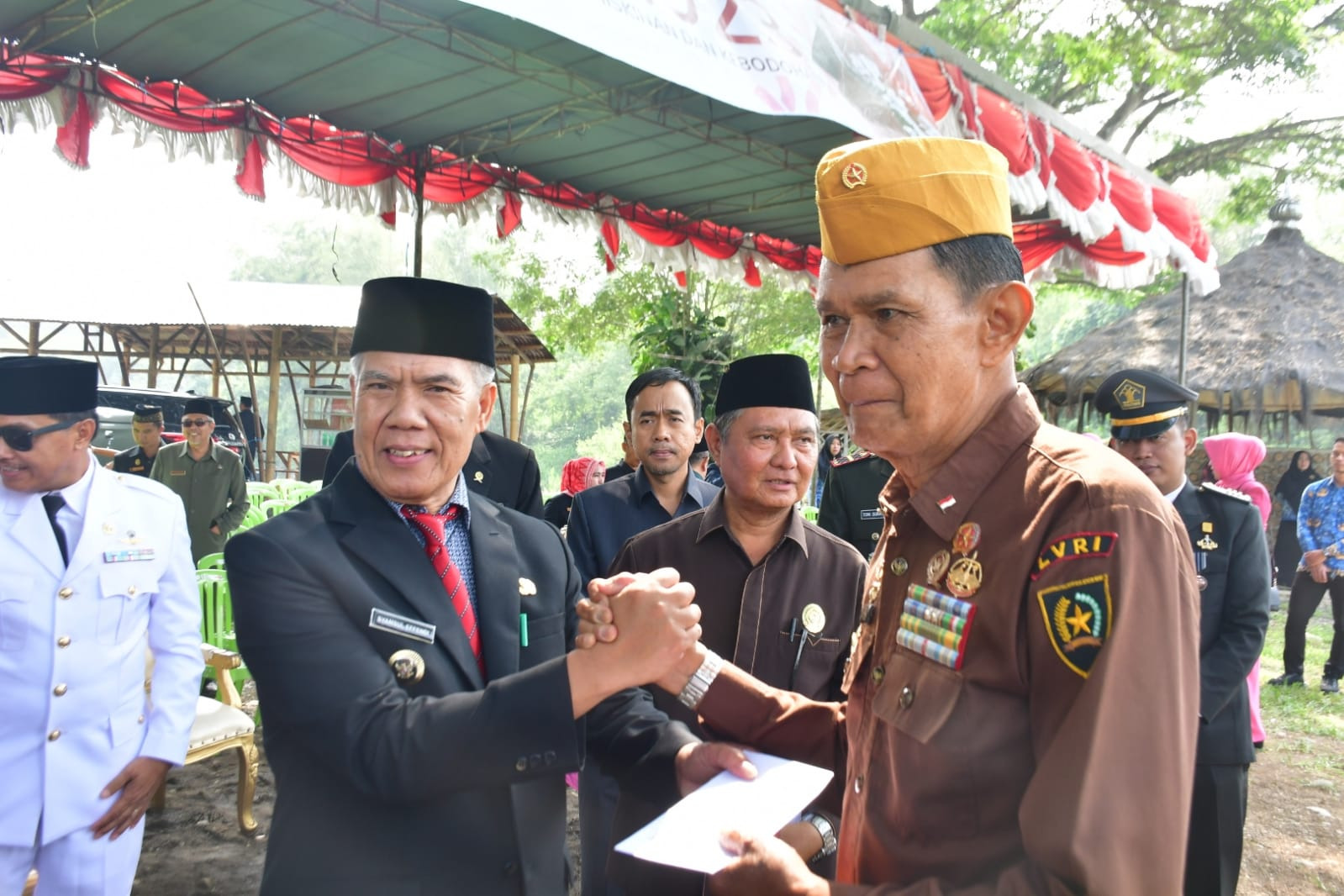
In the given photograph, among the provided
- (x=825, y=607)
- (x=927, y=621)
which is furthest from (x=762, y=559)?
(x=927, y=621)

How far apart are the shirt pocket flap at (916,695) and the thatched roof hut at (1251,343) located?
15128mm

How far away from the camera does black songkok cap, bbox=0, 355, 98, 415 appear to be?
2.85 meters

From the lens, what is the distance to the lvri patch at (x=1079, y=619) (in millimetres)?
1022

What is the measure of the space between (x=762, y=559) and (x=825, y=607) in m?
0.24

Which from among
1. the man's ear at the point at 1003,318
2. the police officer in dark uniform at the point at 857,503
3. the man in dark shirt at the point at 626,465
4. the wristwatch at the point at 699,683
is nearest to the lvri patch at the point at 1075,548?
the man's ear at the point at 1003,318

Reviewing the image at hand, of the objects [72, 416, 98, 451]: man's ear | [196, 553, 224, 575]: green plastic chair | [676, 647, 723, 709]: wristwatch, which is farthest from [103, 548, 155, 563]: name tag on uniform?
[196, 553, 224, 575]: green plastic chair

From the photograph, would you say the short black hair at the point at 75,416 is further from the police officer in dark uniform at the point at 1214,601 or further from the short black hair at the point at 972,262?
the police officer in dark uniform at the point at 1214,601

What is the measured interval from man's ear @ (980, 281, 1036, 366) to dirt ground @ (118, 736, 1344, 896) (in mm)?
4115

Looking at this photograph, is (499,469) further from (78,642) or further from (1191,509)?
(1191,509)

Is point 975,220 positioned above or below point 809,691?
above

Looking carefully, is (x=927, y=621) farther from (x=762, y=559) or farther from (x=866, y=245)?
(x=762, y=559)

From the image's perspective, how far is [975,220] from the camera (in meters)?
1.34

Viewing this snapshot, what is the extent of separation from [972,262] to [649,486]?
9.26ft

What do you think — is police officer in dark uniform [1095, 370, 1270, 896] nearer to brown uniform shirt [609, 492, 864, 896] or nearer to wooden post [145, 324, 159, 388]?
brown uniform shirt [609, 492, 864, 896]
